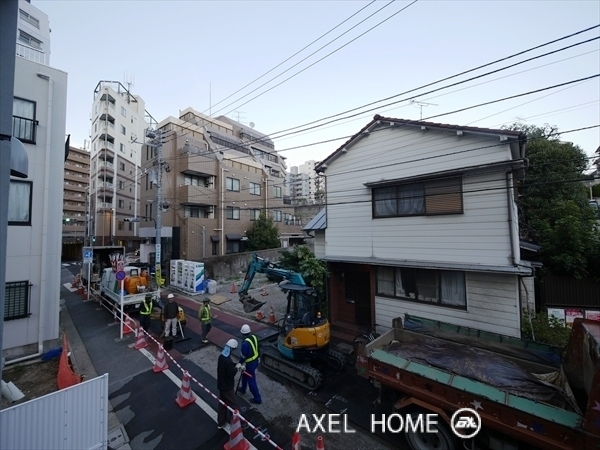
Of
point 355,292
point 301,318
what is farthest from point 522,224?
point 301,318

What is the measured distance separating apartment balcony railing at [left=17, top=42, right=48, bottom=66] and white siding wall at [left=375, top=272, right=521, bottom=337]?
56.7ft

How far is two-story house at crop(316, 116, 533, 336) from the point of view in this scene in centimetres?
811

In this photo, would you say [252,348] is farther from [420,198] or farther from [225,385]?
[420,198]

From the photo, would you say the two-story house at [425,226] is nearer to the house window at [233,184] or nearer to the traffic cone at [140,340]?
the traffic cone at [140,340]

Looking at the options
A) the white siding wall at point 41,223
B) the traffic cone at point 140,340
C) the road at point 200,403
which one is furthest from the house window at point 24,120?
the road at point 200,403

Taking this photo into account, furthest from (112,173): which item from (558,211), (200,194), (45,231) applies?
(558,211)

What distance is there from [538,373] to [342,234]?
24.0 feet

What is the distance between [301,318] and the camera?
839 centimetres

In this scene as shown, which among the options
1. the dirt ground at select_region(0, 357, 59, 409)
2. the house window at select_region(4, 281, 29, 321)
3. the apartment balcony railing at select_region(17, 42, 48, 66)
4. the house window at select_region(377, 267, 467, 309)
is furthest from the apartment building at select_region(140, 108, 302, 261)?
the dirt ground at select_region(0, 357, 59, 409)

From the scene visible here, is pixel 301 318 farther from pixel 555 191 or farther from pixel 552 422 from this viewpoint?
pixel 555 191

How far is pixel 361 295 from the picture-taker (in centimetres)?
1171

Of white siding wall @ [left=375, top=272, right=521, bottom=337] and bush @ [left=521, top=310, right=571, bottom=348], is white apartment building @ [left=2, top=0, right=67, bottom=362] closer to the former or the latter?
white siding wall @ [left=375, top=272, right=521, bottom=337]

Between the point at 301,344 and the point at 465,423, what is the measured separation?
4.15 meters

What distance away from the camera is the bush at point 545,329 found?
8.38 meters
